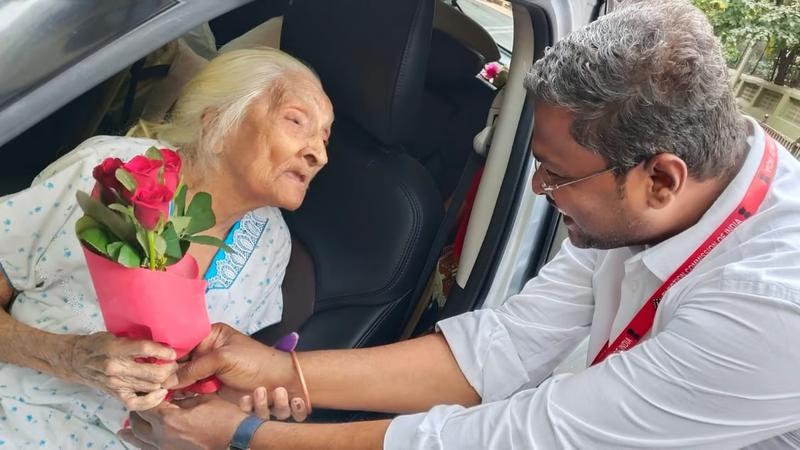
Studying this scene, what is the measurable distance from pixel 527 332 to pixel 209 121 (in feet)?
2.97

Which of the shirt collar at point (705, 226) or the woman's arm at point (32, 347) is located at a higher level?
the shirt collar at point (705, 226)

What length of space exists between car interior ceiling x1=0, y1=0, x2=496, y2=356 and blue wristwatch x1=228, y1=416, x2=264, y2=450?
500 mm

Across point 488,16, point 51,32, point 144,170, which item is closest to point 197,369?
point 144,170

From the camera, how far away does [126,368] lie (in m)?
1.22

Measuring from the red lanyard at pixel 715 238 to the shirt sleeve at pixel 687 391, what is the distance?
0.34ft

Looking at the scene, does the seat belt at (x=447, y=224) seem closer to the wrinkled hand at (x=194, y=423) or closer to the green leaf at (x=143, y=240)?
the wrinkled hand at (x=194, y=423)

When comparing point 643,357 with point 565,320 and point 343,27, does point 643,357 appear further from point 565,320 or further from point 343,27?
point 343,27

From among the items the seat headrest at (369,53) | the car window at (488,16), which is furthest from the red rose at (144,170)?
the car window at (488,16)

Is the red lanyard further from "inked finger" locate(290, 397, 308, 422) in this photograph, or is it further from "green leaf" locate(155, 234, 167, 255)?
"green leaf" locate(155, 234, 167, 255)

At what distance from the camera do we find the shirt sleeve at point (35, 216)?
1.44 meters

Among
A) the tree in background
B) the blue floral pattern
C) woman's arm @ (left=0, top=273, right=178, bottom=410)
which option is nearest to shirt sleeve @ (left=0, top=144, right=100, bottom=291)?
the blue floral pattern

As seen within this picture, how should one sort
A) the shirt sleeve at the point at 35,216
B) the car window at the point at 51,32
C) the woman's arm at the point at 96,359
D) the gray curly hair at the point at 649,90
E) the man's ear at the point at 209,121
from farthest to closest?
the man's ear at the point at 209,121, the shirt sleeve at the point at 35,216, the woman's arm at the point at 96,359, the gray curly hair at the point at 649,90, the car window at the point at 51,32

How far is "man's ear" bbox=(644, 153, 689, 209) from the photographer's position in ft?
3.66

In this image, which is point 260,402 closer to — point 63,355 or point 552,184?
point 63,355
